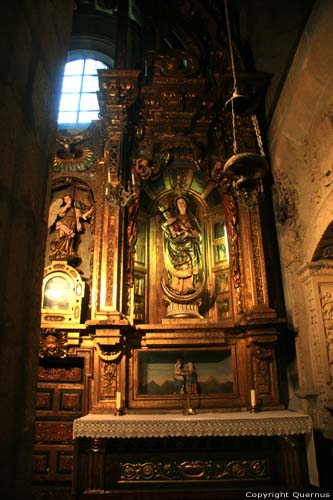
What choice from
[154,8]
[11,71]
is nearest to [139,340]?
[11,71]

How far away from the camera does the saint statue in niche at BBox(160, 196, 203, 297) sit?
7.30 meters

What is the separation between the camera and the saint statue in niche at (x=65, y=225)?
7.21 metres

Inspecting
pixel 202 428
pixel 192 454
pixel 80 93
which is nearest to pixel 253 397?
pixel 202 428

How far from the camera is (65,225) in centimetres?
744

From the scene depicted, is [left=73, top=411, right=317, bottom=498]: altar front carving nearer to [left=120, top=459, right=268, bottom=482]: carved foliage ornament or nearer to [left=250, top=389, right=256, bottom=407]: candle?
[left=120, top=459, right=268, bottom=482]: carved foliage ornament

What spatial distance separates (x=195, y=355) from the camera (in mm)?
6695

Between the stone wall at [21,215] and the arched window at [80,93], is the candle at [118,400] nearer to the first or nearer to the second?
the stone wall at [21,215]

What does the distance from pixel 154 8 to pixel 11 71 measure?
342 inches

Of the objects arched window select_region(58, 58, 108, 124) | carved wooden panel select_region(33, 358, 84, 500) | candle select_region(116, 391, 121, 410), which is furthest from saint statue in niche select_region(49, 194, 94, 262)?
candle select_region(116, 391, 121, 410)

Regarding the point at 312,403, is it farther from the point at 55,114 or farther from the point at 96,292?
the point at 55,114

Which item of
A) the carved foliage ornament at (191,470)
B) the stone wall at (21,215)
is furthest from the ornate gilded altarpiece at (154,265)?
the stone wall at (21,215)

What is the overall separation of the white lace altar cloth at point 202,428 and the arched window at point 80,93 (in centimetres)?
634

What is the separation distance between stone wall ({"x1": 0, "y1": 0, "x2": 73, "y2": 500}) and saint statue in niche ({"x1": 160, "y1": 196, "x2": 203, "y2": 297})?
18.0 ft

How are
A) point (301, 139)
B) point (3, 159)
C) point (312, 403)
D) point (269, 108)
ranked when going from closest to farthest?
point (3, 159) < point (312, 403) < point (301, 139) < point (269, 108)
